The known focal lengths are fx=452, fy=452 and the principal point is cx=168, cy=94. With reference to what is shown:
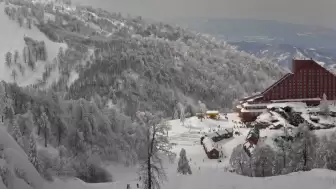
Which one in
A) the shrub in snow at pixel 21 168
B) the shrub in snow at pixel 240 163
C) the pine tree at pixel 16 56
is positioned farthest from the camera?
the pine tree at pixel 16 56

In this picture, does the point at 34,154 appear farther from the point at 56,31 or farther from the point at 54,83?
the point at 56,31

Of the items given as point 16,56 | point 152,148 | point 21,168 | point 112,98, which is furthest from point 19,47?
point 152,148

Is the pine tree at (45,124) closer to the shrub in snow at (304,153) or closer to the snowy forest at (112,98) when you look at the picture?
the snowy forest at (112,98)

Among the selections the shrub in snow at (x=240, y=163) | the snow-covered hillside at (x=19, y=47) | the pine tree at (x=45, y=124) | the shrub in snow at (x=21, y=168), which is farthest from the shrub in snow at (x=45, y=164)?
the snow-covered hillside at (x=19, y=47)

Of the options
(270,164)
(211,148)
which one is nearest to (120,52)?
(211,148)

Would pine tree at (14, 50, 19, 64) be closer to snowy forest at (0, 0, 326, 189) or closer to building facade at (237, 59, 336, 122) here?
snowy forest at (0, 0, 326, 189)

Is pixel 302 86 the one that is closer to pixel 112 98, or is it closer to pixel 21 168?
pixel 112 98

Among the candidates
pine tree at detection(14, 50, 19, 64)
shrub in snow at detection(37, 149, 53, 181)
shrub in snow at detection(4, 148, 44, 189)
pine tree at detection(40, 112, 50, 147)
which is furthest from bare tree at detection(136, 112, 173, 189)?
pine tree at detection(14, 50, 19, 64)
